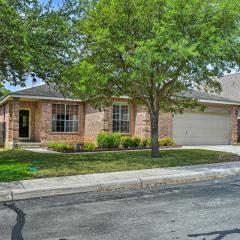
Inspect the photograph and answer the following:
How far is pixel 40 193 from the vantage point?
9.38 m

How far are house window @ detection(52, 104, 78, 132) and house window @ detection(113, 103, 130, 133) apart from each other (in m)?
2.58

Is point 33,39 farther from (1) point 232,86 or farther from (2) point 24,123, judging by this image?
(1) point 232,86

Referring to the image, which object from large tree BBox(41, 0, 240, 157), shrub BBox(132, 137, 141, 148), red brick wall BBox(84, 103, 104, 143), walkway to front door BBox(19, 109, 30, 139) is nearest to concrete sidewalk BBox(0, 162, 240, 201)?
large tree BBox(41, 0, 240, 157)

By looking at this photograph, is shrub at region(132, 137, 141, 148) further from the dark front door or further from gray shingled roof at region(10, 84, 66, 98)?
the dark front door

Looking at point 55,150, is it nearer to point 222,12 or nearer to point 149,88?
point 149,88

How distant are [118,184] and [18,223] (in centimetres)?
411

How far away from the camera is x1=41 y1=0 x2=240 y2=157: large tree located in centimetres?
1283

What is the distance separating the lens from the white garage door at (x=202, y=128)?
27.3 meters

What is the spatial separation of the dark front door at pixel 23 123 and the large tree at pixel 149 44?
11475 millimetres

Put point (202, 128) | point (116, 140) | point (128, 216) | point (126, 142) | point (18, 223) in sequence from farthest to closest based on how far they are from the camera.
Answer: point (202, 128), point (126, 142), point (116, 140), point (128, 216), point (18, 223)

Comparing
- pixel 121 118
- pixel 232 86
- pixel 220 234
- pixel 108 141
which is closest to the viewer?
pixel 220 234

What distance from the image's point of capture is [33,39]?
42.2 feet

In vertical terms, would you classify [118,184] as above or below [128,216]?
above

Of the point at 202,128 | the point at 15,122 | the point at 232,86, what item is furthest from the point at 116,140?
the point at 232,86
